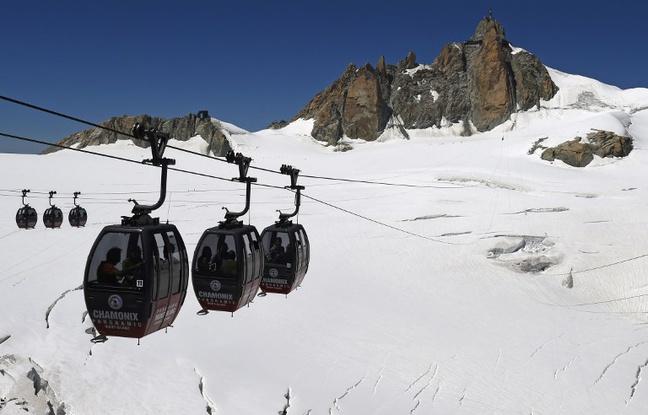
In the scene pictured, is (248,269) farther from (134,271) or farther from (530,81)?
(530,81)

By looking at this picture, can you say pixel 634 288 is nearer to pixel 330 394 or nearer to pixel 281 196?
pixel 330 394

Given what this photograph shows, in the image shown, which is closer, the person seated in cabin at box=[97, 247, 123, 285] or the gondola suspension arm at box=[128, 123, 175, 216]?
the gondola suspension arm at box=[128, 123, 175, 216]

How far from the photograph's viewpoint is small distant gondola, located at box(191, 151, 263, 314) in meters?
12.3

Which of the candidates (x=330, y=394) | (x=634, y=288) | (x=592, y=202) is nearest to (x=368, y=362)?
(x=330, y=394)

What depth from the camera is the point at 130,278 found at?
33.4 feet

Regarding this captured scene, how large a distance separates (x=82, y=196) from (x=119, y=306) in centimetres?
4734

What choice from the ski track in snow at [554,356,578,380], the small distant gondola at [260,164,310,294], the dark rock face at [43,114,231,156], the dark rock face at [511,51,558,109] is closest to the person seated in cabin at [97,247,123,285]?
the small distant gondola at [260,164,310,294]

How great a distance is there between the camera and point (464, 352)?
2777cm

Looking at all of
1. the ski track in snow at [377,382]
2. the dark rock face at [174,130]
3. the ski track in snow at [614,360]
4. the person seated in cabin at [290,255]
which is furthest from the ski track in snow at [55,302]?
the dark rock face at [174,130]

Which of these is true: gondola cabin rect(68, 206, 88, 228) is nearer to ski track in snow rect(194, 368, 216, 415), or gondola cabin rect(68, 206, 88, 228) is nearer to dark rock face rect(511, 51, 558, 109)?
ski track in snow rect(194, 368, 216, 415)

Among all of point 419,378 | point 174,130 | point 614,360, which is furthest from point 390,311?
point 174,130

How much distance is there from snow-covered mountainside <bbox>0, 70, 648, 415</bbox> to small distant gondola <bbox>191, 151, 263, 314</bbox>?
32.3 feet

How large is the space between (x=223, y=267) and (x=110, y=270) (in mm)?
2691

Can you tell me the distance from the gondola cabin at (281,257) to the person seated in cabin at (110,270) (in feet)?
18.4
